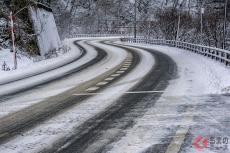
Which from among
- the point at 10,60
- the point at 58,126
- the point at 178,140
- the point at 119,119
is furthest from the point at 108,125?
the point at 10,60

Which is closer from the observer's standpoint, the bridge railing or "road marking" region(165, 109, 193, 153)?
"road marking" region(165, 109, 193, 153)

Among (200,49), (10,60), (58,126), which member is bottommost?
(58,126)

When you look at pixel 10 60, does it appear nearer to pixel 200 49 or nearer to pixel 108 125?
pixel 200 49

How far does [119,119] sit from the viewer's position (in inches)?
310

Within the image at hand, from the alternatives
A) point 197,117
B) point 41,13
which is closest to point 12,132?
point 197,117

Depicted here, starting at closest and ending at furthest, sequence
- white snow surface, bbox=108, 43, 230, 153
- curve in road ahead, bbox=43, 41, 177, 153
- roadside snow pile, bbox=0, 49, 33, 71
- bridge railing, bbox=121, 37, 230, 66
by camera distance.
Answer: curve in road ahead, bbox=43, 41, 177, 153 < white snow surface, bbox=108, 43, 230, 153 < bridge railing, bbox=121, 37, 230, 66 < roadside snow pile, bbox=0, 49, 33, 71

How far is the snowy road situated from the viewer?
6070 mm

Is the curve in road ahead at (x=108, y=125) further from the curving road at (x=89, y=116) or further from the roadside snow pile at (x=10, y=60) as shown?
the roadside snow pile at (x=10, y=60)

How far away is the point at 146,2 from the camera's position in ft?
412

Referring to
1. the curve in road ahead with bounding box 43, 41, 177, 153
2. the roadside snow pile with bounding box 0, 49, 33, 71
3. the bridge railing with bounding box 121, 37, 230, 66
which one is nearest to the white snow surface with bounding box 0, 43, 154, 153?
the curve in road ahead with bounding box 43, 41, 177, 153

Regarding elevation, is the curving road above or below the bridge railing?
below

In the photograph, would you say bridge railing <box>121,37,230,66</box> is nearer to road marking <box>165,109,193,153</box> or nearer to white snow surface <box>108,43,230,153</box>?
white snow surface <box>108,43,230,153</box>

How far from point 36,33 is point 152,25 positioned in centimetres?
4678

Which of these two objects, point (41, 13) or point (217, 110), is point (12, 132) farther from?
point (41, 13)
